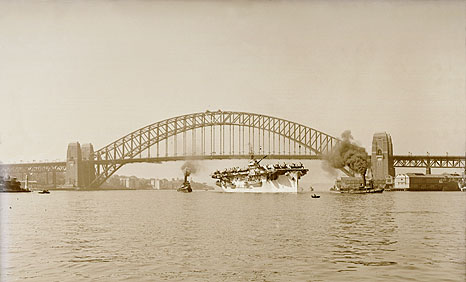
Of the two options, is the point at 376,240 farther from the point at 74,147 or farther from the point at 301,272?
the point at 74,147

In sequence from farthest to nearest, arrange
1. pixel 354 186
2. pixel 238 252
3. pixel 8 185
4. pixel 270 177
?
pixel 8 185
pixel 354 186
pixel 270 177
pixel 238 252

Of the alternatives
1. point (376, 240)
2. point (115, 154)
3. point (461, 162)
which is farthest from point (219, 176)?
point (376, 240)

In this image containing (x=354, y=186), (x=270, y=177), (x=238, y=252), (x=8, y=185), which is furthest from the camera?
(x=8, y=185)

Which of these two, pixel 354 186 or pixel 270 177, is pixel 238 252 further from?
pixel 354 186

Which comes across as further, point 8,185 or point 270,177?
point 8,185

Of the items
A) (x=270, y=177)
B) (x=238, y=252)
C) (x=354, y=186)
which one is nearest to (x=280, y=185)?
(x=270, y=177)

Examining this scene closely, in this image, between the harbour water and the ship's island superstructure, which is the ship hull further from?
the harbour water

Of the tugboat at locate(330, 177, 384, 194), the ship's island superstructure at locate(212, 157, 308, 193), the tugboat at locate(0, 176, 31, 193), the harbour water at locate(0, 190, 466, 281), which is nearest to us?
the harbour water at locate(0, 190, 466, 281)

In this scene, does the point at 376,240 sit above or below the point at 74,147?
below

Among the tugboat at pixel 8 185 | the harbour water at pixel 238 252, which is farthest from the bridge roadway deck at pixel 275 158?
the harbour water at pixel 238 252

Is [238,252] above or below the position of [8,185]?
below

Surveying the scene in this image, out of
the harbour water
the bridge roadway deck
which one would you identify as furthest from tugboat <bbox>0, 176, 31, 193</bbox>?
the harbour water
